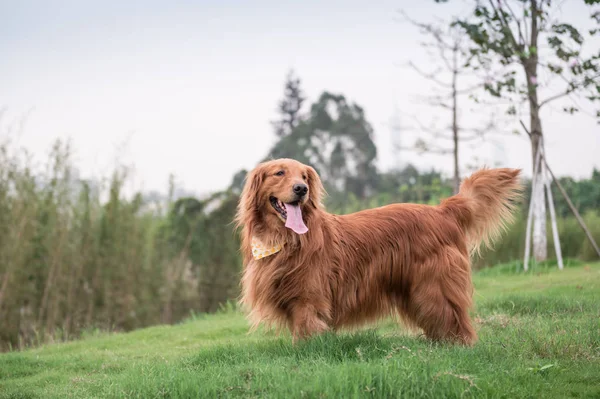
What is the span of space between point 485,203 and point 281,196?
2000 millimetres

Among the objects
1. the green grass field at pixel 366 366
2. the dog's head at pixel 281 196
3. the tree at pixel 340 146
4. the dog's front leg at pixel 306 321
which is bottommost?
the green grass field at pixel 366 366

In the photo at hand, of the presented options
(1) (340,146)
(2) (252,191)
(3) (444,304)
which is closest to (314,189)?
(2) (252,191)

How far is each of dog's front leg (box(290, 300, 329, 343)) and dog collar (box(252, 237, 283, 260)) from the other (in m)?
0.48

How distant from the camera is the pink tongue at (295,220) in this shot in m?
4.85

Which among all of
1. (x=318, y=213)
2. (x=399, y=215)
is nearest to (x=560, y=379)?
(x=399, y=215)

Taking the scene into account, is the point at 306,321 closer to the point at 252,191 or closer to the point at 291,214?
the point at 291,214

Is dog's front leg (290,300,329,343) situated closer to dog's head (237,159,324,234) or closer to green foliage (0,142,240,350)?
dog's head (237,159,324,234)

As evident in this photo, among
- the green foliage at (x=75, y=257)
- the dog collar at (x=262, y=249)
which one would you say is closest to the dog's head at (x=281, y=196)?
the dog collar at (x=262, y=249)

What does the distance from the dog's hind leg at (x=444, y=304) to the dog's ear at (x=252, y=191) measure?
1610 millimetres

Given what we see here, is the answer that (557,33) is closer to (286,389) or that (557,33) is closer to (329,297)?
(329,297)

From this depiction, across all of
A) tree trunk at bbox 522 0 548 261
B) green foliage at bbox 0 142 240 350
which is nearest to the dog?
green foliage at bbox 0 142 240 350

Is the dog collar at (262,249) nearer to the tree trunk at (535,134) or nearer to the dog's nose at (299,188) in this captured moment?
the dog's nose at (299,188)

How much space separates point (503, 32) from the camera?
10.8 m

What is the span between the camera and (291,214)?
4.94 m
